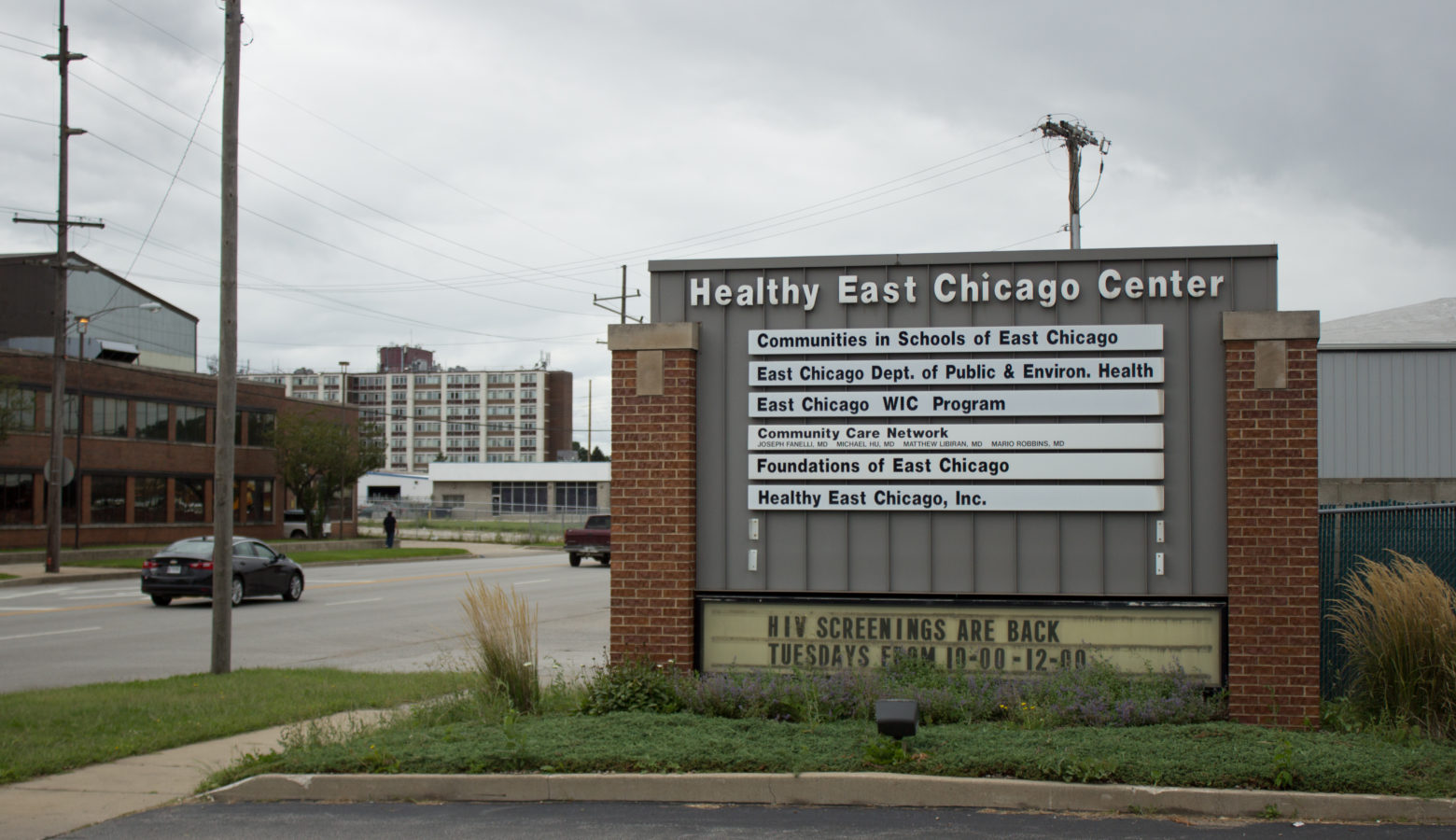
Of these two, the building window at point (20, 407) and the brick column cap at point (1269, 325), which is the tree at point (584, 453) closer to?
the building window at point (20, 407)

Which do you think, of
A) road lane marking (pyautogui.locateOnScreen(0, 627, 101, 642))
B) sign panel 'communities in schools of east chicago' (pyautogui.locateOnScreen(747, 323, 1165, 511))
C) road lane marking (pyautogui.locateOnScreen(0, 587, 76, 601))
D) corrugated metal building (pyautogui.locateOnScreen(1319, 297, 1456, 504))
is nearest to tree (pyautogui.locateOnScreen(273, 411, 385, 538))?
road lane marking (pyautogui.locateOnScreen(0, 587, 76, 601))

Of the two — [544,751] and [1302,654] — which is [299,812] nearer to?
[544,751]

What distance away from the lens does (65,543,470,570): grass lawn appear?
1436 inches

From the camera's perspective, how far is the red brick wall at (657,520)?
30.7 feet

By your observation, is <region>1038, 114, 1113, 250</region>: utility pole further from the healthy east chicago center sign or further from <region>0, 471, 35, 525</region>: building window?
<region>0, 471, 35, 525</region>: building window

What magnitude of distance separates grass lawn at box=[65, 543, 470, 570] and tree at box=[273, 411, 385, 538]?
15.4ft

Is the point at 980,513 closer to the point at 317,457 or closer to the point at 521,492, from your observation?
the point at 317,457

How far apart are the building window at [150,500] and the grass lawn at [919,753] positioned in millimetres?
44304

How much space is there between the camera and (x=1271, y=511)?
8.69 meters

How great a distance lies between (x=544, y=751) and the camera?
25.3 ft

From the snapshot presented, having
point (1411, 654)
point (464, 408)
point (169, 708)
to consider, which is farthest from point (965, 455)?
point (464, 408)

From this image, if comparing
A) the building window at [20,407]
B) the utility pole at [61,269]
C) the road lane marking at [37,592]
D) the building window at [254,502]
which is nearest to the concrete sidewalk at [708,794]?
the road lane marking at [37,592]

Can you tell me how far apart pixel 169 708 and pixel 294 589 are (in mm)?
15206

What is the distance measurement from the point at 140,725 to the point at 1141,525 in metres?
8.25
